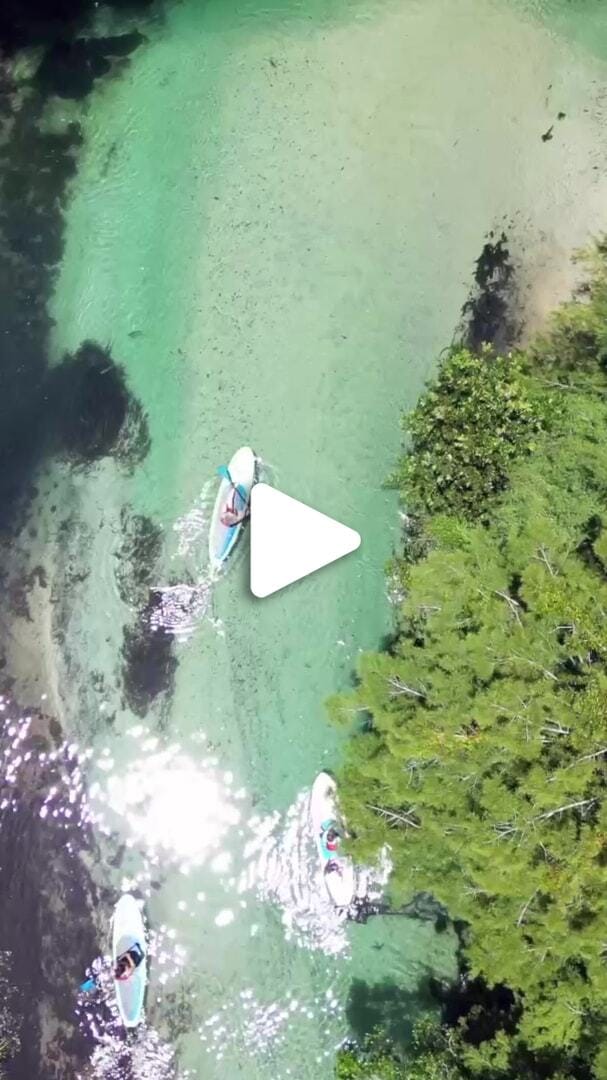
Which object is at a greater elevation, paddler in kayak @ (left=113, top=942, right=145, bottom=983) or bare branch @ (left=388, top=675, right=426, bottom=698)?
bare branch @ (left=388, top=675, right=426, bottom=698)

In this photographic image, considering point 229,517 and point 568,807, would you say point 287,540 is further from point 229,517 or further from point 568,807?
point 568,807

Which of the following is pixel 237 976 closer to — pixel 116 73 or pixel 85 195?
pixel 85 195

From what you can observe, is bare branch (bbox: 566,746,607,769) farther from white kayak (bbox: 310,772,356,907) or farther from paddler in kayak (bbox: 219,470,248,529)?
paddler in kayak (bbox: 219,470,248,529)

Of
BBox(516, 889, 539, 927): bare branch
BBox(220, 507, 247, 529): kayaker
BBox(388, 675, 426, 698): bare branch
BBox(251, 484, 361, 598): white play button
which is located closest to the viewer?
BBox(516, 889, 539, 927): bare branch

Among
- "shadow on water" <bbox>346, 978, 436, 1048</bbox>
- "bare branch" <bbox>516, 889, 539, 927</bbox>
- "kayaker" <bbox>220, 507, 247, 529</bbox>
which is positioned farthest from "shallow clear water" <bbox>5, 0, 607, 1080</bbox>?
"bare branch" <bbox>516, 889, 539, 927</bbox>

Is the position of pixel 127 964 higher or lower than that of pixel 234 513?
lower

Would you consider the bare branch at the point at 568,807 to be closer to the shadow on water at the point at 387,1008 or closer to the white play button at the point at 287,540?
the shadow on water at the point at 387,1008

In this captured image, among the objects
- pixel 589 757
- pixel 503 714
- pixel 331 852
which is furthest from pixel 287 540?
pixel 589 757
